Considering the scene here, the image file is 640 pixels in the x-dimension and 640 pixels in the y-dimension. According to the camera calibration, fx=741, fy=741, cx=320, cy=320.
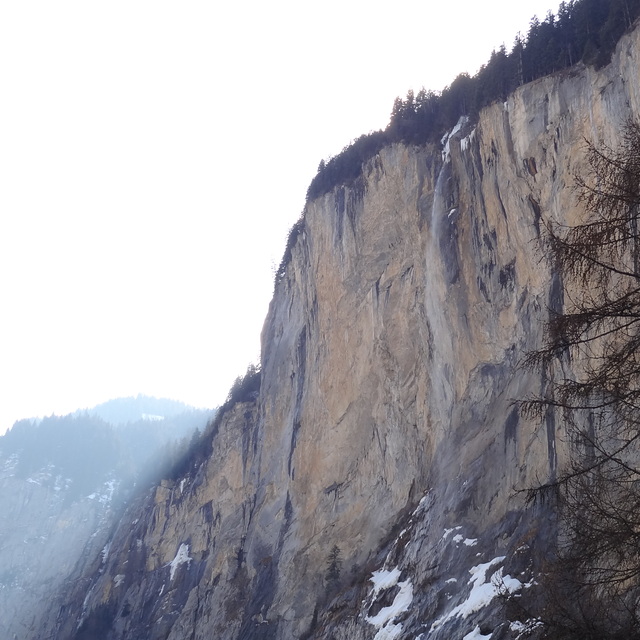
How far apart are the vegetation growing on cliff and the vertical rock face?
3.40ft

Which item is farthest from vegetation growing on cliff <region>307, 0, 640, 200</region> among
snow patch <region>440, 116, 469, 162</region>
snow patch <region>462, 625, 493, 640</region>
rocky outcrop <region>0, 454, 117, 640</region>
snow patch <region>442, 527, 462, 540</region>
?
rocky outcrop <region>0, 454, 117, 640</region>

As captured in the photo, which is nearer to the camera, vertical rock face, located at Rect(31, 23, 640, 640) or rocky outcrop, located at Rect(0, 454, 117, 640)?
vertical rock face, located at Rect(31, 23, 640, 640)

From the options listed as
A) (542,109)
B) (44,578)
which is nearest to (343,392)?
(542,109)

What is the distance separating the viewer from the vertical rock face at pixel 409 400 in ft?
76.7

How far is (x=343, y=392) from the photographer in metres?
37.3

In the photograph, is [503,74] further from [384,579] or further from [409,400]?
[384,579]

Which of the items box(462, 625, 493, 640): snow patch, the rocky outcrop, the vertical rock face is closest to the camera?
box(462, 625, 493, 640): snow patch

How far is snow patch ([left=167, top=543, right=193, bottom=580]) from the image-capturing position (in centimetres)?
5466

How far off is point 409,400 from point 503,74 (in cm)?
1441

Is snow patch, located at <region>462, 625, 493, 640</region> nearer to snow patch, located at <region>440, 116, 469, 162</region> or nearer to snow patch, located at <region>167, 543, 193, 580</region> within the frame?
snow patch, located at <region>440, 116, 469, 162</region>

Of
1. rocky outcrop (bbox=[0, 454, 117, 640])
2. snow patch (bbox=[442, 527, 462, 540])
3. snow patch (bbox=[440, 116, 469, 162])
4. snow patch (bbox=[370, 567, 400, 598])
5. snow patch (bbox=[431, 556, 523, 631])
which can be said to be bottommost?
rocky outcrop (bbox=[0, 454, 117, 640])

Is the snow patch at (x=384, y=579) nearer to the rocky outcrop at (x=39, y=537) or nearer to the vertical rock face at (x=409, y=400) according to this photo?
the vertical rock face at (x=409, y=400)

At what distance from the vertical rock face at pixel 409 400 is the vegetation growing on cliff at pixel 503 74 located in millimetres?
1037

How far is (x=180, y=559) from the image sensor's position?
183 ft
